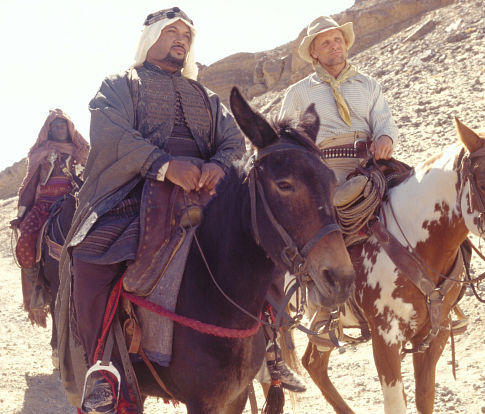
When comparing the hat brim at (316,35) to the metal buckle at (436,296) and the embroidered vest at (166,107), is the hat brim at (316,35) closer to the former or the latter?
the embroidered vest at (166,107)

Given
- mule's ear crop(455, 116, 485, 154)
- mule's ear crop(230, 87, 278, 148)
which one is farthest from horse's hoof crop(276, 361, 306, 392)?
mule's ear crop(455, 116, 485, 154)

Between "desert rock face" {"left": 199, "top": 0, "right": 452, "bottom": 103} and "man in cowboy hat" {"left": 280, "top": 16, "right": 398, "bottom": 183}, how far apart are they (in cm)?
2453

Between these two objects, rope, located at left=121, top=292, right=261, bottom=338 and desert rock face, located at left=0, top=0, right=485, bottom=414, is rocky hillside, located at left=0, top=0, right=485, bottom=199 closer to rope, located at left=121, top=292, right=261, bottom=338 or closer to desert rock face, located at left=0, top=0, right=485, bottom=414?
desert rock face, located at left=0, top=0, right=485, bottom=414

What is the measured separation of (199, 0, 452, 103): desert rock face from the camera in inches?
1218

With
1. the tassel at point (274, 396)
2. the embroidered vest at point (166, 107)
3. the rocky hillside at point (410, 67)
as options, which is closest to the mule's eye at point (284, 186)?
the embroidered vest at point (166, 107)

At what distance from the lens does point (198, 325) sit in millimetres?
2846

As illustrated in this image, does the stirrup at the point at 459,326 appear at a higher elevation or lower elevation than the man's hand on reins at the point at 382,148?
lower

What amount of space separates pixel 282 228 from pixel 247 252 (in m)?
0.36

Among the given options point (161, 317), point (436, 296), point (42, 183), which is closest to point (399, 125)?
point (42, 183)

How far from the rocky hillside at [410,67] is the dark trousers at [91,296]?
5.64ft

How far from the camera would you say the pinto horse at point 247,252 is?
2.50 m

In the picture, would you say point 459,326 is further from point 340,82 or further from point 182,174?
point 182,174

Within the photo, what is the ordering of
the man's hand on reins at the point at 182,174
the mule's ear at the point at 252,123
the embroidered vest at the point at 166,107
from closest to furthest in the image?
the mule's ear at the point at 252,123 < the man's hand on reins at the point at 182,174 < the embroidered vest at the point at 166,107

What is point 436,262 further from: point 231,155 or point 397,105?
point 397,105
